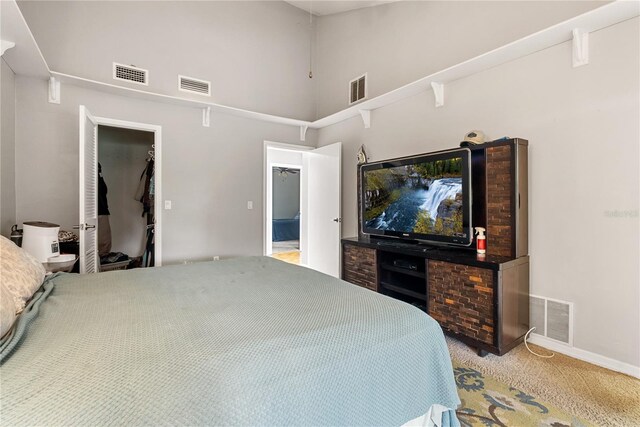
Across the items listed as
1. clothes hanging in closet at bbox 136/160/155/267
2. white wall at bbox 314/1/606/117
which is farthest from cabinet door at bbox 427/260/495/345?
clothes hanging in closet at bbox 136/160/155/267

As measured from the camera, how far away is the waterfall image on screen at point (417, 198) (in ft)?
8.31

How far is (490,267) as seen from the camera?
6.91 ft

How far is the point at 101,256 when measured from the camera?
12.7 feet

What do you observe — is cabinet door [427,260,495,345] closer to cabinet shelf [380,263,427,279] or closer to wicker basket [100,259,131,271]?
cabinet shelf [380,263,427,279]

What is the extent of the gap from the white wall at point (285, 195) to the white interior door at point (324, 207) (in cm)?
410

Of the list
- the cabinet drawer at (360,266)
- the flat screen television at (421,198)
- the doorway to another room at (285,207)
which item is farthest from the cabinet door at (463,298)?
the doorway to another room at (285,207)

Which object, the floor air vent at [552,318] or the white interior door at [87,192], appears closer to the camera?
the floor air vent at [552,318]

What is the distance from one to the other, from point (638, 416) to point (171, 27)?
504 centimetres

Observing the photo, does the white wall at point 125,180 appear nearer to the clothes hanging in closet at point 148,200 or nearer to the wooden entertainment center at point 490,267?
the clothes hanging in closet at point 148,200

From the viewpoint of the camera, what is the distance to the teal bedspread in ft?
2.34

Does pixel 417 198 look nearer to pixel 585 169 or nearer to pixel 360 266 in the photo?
pixel 360 266

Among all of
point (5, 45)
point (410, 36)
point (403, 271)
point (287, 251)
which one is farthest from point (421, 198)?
point (287, 251)

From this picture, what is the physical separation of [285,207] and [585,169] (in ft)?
24.7

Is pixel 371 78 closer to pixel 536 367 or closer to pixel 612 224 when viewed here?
pixel 612 224
